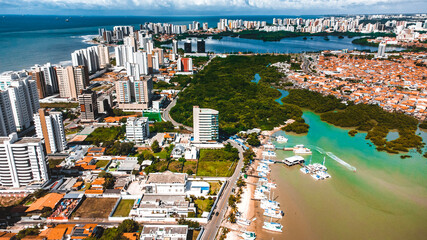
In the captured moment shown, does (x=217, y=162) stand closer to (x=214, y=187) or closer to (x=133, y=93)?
(x=214, y=187)

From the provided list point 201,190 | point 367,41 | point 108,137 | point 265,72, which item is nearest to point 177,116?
point 108,137

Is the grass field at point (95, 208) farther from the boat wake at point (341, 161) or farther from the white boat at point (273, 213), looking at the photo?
the boat wake at point (341, 161)

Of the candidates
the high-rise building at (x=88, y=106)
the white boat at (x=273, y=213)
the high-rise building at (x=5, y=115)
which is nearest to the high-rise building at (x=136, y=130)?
the high-rise building at (x=88, y=106)

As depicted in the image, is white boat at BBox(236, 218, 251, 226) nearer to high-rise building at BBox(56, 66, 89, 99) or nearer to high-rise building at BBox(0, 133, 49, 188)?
high-rise building at BBox(0, 133, 49, 188)

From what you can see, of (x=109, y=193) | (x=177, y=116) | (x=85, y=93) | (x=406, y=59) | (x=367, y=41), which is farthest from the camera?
(x=367, y=41)

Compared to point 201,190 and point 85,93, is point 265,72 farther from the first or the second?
point 201,190

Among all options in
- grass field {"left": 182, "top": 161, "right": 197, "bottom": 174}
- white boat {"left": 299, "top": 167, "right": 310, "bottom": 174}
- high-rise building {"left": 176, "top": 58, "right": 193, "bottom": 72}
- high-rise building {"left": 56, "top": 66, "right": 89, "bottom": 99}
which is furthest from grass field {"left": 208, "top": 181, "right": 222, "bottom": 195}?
high-rise building {"left": 176, "top": 58, "right": 193, "bottom": 72}
